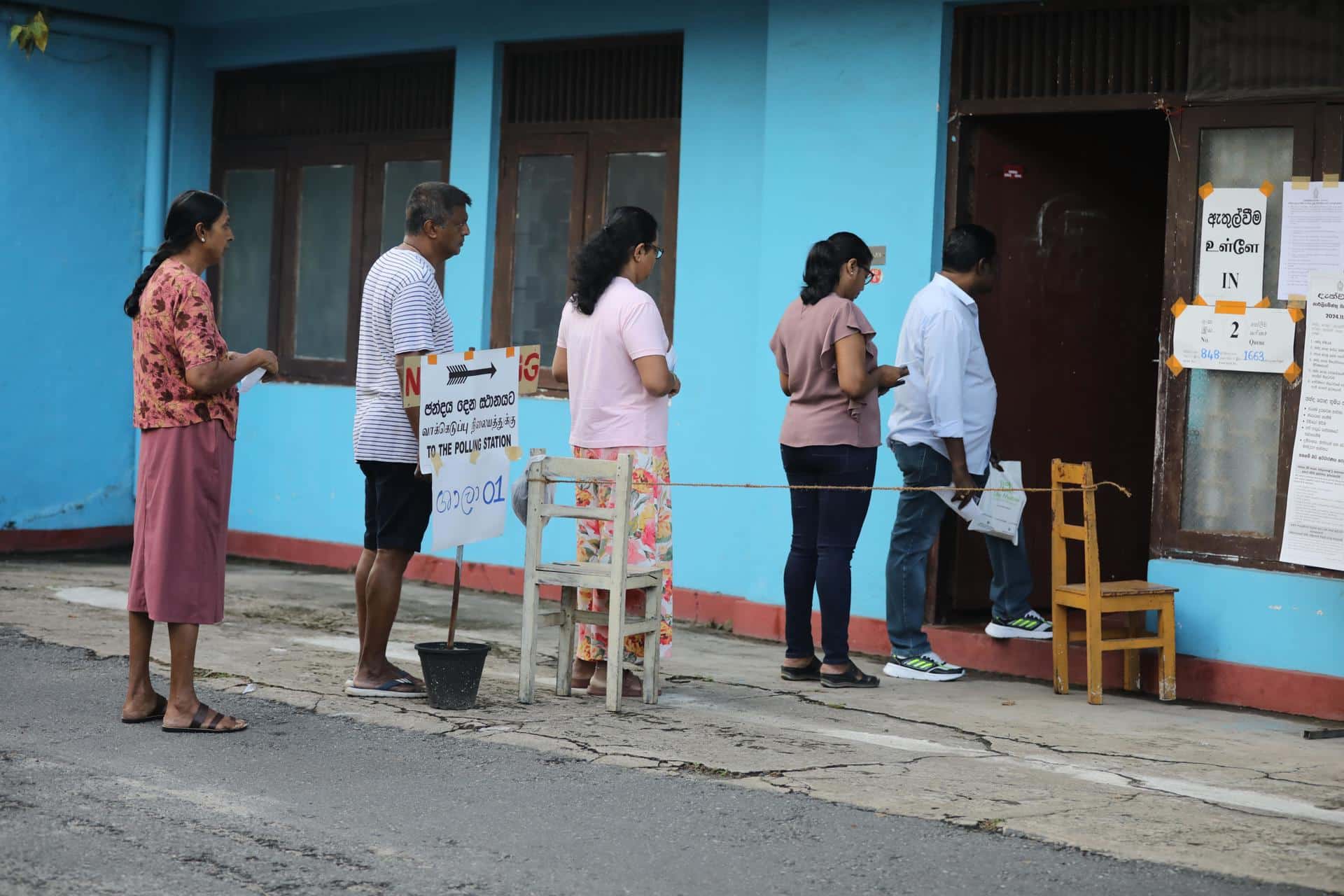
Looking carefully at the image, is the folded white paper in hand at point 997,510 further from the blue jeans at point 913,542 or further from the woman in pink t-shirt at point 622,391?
the woman in pink t-shirt at point 622,391

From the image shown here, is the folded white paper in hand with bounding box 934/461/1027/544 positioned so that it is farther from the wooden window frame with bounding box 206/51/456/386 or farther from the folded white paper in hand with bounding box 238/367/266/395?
the wooden window frame with bounding box 206/51/456/386

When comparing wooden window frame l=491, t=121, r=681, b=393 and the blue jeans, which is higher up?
wooden window frame l=491, t=121, r=681, b=393

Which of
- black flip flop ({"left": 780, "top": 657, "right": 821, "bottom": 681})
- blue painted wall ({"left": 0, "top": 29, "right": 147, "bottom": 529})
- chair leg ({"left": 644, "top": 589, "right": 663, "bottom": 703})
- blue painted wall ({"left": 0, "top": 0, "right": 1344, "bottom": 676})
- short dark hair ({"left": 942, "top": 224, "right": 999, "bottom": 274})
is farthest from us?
blue painted wall ({"left": 0, "top": 29, "right": 147, "bottom": 529})

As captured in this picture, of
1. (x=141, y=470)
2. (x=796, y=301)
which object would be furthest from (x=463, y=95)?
(x=141, y=470)

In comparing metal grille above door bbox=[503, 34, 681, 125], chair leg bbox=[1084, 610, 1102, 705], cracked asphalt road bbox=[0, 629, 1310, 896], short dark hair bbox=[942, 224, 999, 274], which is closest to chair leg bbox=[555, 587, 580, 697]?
cracked asphalt road bbox=[0, 629, 1310, 896]

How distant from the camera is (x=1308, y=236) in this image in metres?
7.39

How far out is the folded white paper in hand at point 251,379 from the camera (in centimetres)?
635

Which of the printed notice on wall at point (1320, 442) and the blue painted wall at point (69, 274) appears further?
the blue painted wall at point (69, 274)

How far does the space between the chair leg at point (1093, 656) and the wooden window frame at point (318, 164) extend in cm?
501

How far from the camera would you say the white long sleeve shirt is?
7.88m

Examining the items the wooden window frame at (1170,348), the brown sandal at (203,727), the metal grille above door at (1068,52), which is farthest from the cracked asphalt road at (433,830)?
the metal grille above door at (1068,52)

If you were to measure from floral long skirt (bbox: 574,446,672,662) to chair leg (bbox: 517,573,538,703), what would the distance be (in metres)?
0.28

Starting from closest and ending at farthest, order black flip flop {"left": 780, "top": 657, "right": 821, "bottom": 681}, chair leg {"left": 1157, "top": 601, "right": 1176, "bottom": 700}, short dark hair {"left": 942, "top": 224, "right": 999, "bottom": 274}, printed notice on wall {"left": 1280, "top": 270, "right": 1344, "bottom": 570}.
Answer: printed notice on wall {"left": 1280, "top": 270, "right": 1344, "bottom": 570}, chair leg {"left": 1157, "top": 601, "right": 1176, "bottom": 700}, black flip flop {"left": 780, "top": 657, "right": 821, "bottom": 681}, short dark hair {"left": 942, "top": 224, "right": 999, "bottom": 274}

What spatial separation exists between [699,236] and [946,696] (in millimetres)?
3248
